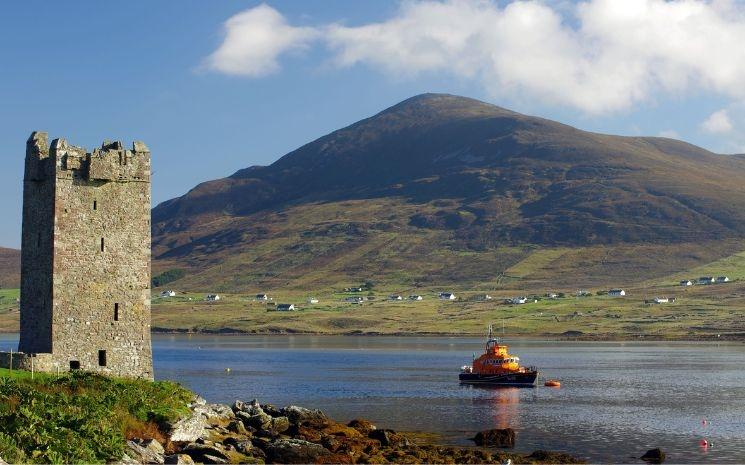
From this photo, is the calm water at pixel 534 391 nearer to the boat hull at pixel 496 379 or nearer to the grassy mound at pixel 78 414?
the boat hull at pixel 496 379

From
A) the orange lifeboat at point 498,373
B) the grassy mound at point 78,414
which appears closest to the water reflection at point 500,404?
the orange lifeboat at point 498,373

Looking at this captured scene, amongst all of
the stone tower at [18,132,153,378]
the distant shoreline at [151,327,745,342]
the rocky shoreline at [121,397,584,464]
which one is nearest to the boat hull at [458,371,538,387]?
the rocky shoreline at [121,397,584,464]

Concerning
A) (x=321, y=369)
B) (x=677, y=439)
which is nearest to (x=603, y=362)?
(x=321, y=369)

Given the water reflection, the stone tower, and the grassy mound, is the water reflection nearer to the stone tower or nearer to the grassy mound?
the stone tower

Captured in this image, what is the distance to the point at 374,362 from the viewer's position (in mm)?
119562

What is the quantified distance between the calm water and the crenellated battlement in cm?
2055

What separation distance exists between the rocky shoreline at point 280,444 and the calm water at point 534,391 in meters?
6.02

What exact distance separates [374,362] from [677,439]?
225ft

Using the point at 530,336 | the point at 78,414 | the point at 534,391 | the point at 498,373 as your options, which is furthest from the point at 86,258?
the point at 530,336

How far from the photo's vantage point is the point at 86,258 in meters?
39.5

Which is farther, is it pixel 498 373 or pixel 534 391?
pixel 498 373

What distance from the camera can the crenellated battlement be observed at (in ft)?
130

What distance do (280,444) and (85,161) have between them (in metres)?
13.0

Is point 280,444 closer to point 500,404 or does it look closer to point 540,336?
point 500,404
